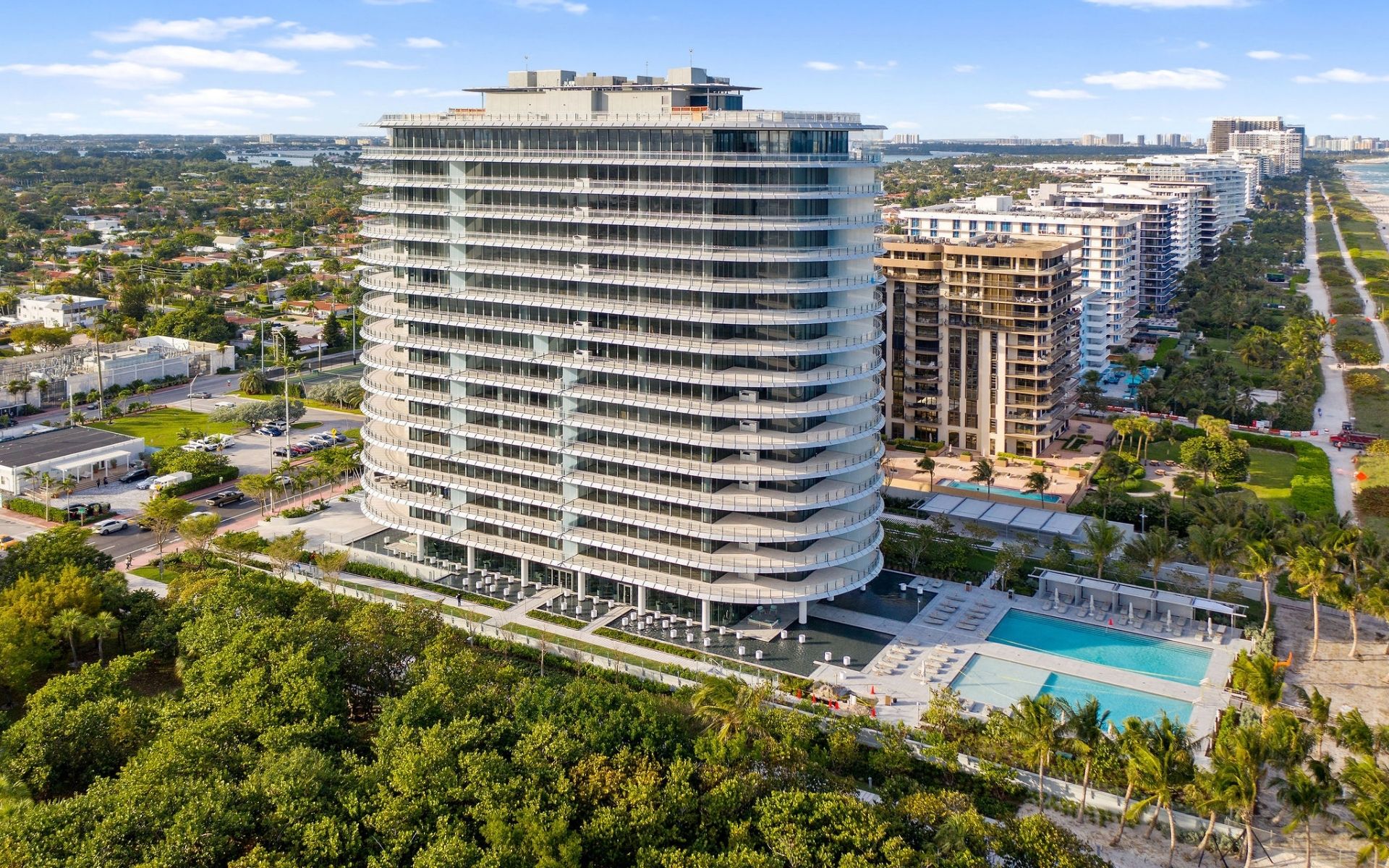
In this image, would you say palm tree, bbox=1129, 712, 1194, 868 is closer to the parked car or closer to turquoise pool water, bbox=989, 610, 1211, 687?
turquoise pool water, bbox=989, 610, 1211, 687

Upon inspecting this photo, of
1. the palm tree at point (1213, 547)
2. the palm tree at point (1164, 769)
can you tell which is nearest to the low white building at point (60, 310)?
the palm tree at point (1213, 547)

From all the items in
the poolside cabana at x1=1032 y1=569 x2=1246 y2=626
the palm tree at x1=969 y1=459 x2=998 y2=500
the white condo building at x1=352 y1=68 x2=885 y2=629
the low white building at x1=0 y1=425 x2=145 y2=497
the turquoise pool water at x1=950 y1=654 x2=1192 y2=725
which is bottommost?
the turquoise pool water at x1=950 y1=654 x2=1192 y2=725

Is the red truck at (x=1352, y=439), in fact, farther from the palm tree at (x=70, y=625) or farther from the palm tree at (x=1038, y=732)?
the palm tree at (x=70, y=625)

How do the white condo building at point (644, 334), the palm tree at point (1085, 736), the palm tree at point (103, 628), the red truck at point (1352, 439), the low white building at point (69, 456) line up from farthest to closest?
the red truck at point (1352, 439), the low white building at point (69, 456), the white condo building at point (644, 334), the palm tree at point (103, 628), the palm tree at point (1085, 736)

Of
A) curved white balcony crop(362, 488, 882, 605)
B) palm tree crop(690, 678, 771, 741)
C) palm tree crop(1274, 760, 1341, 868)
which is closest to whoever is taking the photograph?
palm tree crop(1274, 760, 1341, 868)

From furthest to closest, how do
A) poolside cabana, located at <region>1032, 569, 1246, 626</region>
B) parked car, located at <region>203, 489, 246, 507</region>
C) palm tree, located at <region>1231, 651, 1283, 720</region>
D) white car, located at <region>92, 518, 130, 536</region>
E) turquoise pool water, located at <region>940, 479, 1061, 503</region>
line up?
turquoise pool water, located at <region>940, 479, 1061, 503</region>, parked car, located at <region>203, 489, 246, 507</region>, white car, located at <region>92, 518, 130, 536</region>, poolside cabana, located at <region>1032, 569, 1246, 626</region>, palm tree, located at <region>1231, 651, 1283, 720</region>

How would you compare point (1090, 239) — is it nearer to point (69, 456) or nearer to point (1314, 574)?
point (1314, 574)

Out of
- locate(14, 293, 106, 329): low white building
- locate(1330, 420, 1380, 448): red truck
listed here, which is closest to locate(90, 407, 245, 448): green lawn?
locate(14, 293, 106, 329): low white building

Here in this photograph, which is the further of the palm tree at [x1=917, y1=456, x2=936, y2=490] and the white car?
the palm tree at [x1=917, y1=456, x2=936, y2=490]

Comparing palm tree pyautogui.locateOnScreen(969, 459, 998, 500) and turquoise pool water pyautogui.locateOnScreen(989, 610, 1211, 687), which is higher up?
palm tree pyautogui.locateOnScreen(969, 459, 998, 500)
